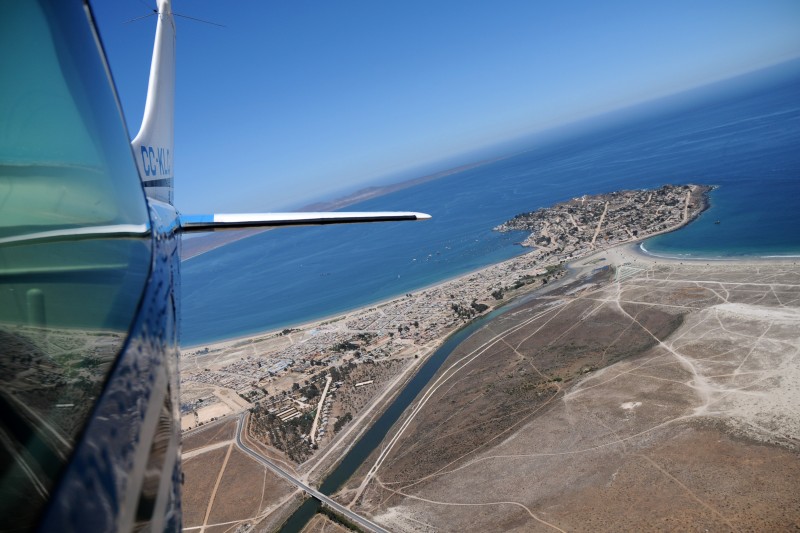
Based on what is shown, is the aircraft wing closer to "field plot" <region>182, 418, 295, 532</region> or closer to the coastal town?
"field plot" <region>182, 418, 295, 532</region>

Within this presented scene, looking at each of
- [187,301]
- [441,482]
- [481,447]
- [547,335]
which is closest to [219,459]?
[441,482]

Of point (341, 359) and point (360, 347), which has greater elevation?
point (360, 347)

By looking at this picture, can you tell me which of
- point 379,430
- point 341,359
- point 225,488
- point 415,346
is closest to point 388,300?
point 341,359

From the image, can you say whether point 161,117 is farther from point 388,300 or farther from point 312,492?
point 388,300

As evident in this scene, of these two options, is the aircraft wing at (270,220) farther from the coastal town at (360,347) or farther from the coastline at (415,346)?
the coastal town at (360,347)

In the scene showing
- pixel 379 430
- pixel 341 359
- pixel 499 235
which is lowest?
pixel 379 430

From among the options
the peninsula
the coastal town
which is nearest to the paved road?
the peninsula
